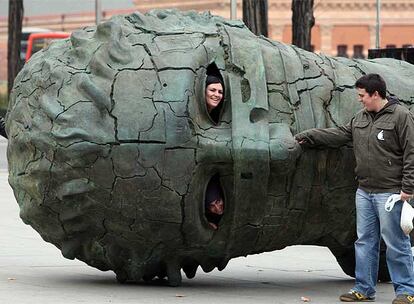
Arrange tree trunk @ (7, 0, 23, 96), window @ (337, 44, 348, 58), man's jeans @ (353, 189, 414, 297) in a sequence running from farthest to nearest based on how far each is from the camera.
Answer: window @ (337, 44, 348, 58) → tree trunk @ (7, 0, 23, 96) → man's jeans @ (353, 189, 414, 297)

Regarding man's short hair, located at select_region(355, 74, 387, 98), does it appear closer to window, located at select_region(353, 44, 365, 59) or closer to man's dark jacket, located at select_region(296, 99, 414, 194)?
man's dark jacket, located at select_region(296, 99, 414, 194)

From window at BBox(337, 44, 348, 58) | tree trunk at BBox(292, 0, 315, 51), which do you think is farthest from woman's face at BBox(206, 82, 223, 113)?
window at BBox(337, 44, 348, 58)

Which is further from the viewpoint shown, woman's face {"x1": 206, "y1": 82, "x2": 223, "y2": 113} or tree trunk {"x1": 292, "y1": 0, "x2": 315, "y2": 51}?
tree trunk {"x1": 292, "y1": 0, "x2": 315, "y2": 51}

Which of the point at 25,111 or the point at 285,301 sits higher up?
the point at 25,111

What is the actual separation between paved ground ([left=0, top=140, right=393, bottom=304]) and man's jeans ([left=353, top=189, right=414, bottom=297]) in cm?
33

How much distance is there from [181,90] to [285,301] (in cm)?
165

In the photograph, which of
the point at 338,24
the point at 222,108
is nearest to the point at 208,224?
the point at 222,108

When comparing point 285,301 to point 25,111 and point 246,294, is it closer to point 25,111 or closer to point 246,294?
point 246,294

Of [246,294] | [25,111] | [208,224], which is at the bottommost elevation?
[246,294]

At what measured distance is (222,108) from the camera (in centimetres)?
963

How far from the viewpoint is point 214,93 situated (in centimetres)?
954

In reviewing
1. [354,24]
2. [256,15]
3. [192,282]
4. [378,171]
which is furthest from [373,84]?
[354,24]

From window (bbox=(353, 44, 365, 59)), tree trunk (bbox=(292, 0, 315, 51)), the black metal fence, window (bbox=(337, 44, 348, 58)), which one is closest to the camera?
the black metal fence

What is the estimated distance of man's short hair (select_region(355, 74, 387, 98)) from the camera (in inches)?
374
